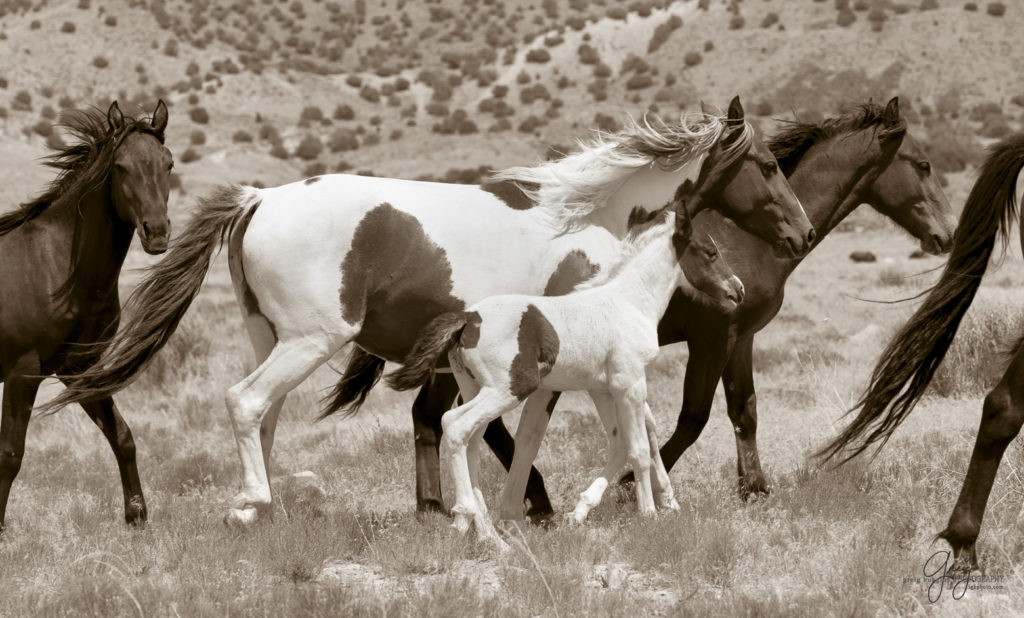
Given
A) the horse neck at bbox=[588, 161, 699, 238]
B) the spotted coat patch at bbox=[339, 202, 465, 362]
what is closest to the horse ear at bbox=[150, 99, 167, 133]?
the spotted coat patch at bbox=[339, 202, 465, 362]

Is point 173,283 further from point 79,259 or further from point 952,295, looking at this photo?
point 952,295

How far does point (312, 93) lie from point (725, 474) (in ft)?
117

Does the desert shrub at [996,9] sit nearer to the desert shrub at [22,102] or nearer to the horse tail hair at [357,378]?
the desert shrub at [22,102]

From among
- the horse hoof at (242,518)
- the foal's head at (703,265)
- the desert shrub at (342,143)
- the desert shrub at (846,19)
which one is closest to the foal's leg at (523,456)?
the foal's head at (703,265)

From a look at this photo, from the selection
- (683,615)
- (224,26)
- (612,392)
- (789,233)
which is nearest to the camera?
(683,615)

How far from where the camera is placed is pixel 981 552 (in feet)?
17.8

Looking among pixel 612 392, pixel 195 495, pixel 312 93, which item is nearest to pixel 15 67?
pixel 312 93

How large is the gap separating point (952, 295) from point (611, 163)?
1.93 meters

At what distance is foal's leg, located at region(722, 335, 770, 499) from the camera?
23.7 ft

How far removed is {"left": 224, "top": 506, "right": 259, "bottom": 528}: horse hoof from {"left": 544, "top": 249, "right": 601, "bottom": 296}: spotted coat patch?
196 centimetres

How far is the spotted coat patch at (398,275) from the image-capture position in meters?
6.24

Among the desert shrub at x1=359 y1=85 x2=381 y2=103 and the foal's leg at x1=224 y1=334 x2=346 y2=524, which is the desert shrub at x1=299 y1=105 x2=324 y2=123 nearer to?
the desert shrub at x1=359 y1=85 x2=381 y2=103

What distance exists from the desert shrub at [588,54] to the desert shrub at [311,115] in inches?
397

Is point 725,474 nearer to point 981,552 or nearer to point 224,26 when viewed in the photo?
point 981,552
